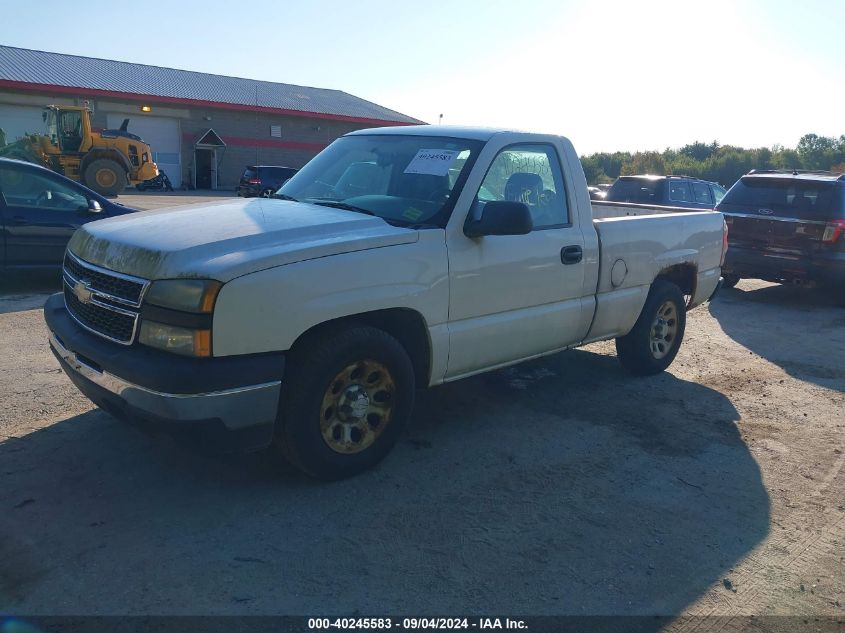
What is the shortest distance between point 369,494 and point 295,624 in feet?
3.73

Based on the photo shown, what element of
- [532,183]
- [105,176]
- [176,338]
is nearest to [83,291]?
[176,338]

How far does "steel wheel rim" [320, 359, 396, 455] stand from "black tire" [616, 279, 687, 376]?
2850 mm

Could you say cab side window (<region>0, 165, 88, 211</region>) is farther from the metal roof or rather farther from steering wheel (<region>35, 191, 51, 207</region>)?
the metal roof

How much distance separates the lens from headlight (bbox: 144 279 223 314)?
331 centimetres

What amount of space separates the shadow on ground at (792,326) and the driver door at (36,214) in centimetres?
Answer: 785

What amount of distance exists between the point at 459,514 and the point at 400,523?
33 cm

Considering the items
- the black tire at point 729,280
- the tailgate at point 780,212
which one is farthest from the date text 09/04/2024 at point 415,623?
the black tire at point 729,280

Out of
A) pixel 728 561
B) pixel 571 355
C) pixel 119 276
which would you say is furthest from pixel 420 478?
pixel 571 355

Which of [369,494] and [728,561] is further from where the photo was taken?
[369,494]

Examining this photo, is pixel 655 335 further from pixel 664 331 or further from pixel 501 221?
pixel 501 221

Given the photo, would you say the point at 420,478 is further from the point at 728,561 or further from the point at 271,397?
the point at 728,561

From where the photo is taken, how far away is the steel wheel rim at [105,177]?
24.4m

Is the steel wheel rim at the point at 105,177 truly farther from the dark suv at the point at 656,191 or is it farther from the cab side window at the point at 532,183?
the cab side window at the point at 532,183

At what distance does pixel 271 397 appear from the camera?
3496 millimetres
